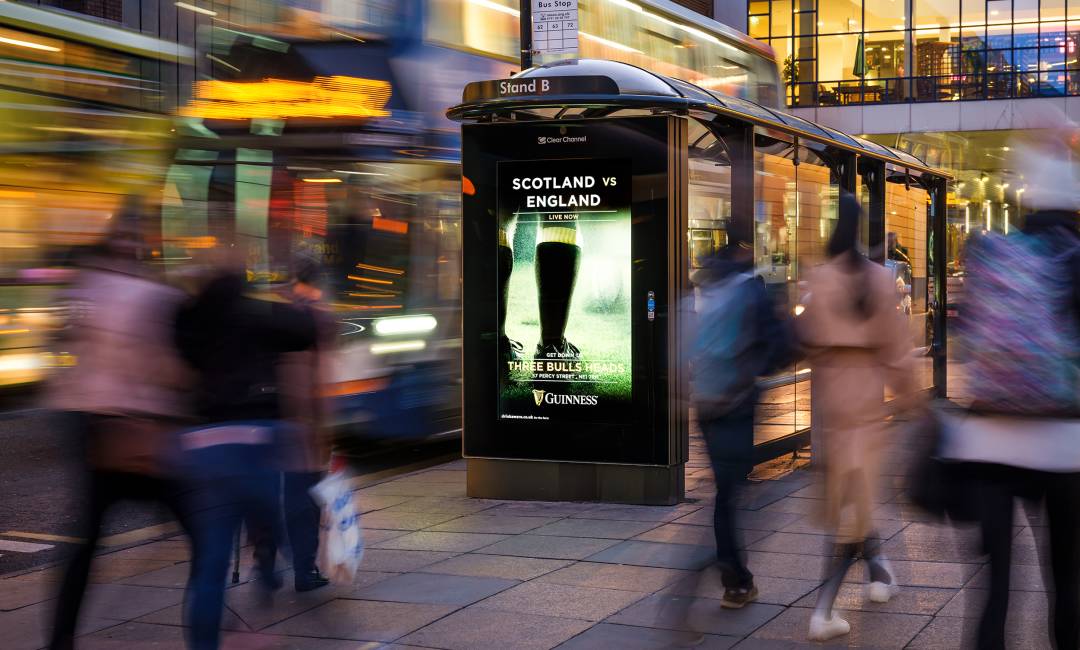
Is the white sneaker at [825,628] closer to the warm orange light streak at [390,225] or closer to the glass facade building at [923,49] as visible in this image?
the warm orange light streak at [390,225]

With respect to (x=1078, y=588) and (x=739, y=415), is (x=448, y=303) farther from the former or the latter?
(x=1078, y=588)

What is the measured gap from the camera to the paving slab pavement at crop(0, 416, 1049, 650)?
17.1ft

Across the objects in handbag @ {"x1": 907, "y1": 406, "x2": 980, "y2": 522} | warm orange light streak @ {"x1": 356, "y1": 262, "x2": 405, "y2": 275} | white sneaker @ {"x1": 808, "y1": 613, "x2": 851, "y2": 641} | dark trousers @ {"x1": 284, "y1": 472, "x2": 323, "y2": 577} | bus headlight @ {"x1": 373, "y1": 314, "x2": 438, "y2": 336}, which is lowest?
white sneaker @ {"x1": 808, "y1": 613, "x2": 851, "y2": 641}

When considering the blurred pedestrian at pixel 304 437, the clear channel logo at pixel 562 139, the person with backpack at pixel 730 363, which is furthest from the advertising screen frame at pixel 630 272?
the person with backpack at pixel 730 363

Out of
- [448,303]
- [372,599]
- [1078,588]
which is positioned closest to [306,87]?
[448,303]

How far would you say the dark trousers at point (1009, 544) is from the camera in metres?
3.95

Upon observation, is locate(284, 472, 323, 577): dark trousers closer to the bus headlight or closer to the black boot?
the black boot

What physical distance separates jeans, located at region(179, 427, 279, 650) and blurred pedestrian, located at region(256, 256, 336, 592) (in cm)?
26

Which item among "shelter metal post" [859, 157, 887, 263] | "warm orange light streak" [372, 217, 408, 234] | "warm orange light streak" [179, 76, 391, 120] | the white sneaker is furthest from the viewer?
"shelter metal post" [859, 157, 887, 263]

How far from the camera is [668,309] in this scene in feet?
25.7

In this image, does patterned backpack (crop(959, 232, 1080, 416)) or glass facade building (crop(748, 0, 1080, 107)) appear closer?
patterned backpack (crop(959, 232, 1080, 416))

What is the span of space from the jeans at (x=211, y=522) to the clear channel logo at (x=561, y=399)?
3.89m

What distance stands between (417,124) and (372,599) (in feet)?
17.8

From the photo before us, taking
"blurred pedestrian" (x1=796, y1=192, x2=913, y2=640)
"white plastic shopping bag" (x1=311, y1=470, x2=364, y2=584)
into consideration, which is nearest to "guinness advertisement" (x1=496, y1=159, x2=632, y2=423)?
"white plastic shopping bag" (x1=311, y1=470, x2=364, y2=584)
